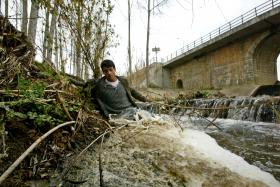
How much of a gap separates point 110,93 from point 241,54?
1660 cm

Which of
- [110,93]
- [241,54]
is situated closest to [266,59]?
[241,54]

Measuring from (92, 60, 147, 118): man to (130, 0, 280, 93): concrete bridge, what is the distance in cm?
1209

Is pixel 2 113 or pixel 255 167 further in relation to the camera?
pixel 255 167

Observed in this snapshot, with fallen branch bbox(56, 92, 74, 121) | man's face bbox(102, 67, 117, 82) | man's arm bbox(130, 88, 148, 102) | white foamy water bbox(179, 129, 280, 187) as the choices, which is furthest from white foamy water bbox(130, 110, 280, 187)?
man's face bbox(102, 67, 117, 82)

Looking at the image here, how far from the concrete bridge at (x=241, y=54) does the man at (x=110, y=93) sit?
12.1m

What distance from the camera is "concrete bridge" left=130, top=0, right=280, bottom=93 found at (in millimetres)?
15633

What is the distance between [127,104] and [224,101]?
6.13 m

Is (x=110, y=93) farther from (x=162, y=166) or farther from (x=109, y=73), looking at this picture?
(x=162, y=166)

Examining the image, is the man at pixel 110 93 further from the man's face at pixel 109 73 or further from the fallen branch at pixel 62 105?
the fallen branch at pixel 62 105

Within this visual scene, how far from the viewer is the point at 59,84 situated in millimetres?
2994

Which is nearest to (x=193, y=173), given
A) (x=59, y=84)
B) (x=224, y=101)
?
(x=59, y=84)

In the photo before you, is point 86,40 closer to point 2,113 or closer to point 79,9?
point 79,9

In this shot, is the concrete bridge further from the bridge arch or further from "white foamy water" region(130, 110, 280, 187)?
"white foamy water" region(130, 110, 280, 187)

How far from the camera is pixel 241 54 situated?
59.7ft
